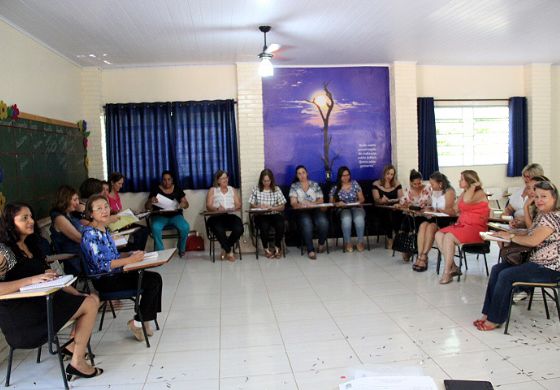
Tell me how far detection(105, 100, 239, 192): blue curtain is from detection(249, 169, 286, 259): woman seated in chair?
662mm

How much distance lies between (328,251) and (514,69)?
444 centimetres

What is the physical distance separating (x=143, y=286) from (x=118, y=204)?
2.99 m

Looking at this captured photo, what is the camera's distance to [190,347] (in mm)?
3500

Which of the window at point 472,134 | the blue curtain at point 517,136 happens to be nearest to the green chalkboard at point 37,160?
the window at point 472,134

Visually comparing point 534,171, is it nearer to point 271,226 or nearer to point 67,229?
point 271,226

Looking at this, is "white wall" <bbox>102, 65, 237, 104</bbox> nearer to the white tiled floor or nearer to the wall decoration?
the wall decoration

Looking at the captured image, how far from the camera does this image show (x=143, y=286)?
3.64 m

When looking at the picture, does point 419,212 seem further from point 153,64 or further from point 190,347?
point 153,64

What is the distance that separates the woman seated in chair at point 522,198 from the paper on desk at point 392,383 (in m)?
2.47

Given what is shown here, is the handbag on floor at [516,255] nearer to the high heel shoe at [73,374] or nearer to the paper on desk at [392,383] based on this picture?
the paper on desk at [392,383]

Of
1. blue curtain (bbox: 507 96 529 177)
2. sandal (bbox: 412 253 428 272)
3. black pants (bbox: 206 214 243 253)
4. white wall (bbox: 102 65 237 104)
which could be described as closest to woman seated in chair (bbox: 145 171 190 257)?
black pants (bbox: 206 214 243 253)

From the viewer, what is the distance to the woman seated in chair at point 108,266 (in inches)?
136

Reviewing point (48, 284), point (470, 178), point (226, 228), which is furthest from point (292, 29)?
point (48, 284)

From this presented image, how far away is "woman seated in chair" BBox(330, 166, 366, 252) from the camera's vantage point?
6.74 meters
